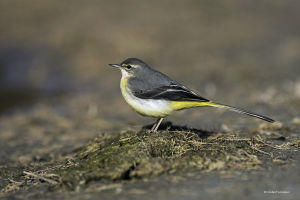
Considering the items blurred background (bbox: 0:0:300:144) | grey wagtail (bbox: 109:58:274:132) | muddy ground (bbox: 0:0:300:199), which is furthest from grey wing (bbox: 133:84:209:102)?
blurred background (bbox: 0:0:300:144)

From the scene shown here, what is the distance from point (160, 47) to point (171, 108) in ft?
39.2

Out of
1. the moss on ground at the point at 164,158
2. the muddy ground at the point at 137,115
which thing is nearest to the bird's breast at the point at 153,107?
the muddy ground at the point at 137,115

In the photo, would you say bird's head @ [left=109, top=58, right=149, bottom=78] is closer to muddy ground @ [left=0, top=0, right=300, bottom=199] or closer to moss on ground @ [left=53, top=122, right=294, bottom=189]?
muddy ground @ [left=0, top=0, right=300, bottom=199]

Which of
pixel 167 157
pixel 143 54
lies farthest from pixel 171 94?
pixel 143 54

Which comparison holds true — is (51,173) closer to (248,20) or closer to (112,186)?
(112,186)

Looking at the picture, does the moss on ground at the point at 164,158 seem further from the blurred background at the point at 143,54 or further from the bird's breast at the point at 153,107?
the blurred background at the point at 143,54

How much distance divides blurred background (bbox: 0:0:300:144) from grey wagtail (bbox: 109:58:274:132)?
2.48m

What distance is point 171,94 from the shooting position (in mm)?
7121

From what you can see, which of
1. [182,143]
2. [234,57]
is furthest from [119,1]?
[182,143]

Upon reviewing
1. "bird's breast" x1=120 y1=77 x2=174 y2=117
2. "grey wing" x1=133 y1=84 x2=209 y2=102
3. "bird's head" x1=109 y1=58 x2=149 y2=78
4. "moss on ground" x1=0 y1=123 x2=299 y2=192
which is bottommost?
"moss on ground" x1=0 y1=123 x2=299 y2=192

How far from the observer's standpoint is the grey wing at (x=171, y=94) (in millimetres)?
6996

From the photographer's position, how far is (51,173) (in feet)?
18.5

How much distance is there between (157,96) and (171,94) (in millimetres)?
254

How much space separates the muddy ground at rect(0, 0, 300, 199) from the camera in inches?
203
